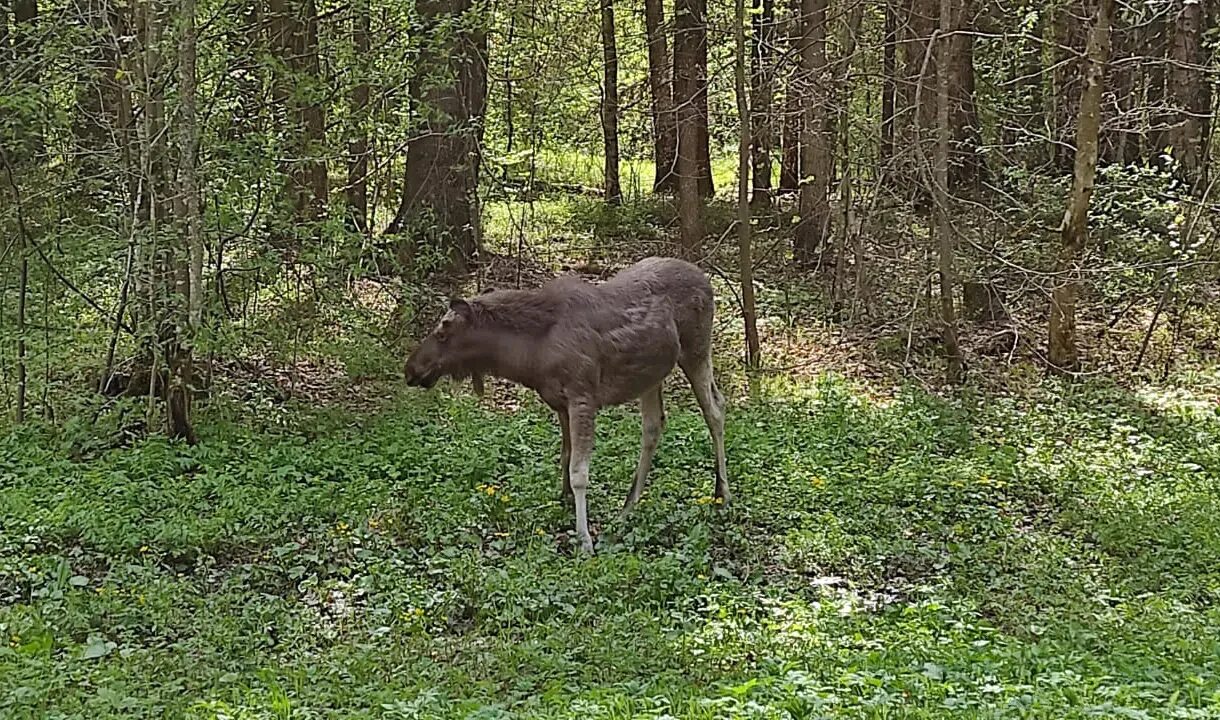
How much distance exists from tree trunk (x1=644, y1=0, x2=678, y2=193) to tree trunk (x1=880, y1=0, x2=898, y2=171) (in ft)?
8.64

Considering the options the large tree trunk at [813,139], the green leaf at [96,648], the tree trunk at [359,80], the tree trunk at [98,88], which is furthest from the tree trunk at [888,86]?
the green leaf at [96,648]

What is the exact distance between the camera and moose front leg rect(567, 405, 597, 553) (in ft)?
27.3

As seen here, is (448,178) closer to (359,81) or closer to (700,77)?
(700,77)

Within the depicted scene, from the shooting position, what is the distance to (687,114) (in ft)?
52.0

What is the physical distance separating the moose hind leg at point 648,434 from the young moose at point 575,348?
0.5 inches

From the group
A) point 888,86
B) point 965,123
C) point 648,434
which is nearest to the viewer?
point 648,434

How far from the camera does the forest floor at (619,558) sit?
547 cm

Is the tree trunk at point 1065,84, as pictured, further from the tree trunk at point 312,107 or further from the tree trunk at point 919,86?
the tree trunk at point 312,107

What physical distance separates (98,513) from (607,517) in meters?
3.54

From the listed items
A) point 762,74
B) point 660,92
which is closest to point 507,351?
point 762,74

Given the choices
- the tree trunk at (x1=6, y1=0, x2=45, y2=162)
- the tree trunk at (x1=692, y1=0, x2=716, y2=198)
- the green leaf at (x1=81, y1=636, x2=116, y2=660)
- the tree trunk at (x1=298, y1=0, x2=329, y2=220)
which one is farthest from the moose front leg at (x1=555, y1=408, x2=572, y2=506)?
the tree trunk at (x1=692, y1=0, x2=716, y2=198)

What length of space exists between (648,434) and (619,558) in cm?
175

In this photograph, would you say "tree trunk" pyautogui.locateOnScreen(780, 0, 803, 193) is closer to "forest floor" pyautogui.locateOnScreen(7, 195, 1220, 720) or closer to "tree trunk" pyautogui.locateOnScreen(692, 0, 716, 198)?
"tree trunk" pyautogui.locateOnScreen(692, 0, 716, 198)

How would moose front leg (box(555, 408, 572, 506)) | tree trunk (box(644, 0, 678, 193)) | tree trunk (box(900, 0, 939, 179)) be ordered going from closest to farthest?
moose front leg (box(555, 408, 572, 506))
tree trunk (box(900, 0, 939, 179))
tree trunk (box(644, 0, 678, 193))
